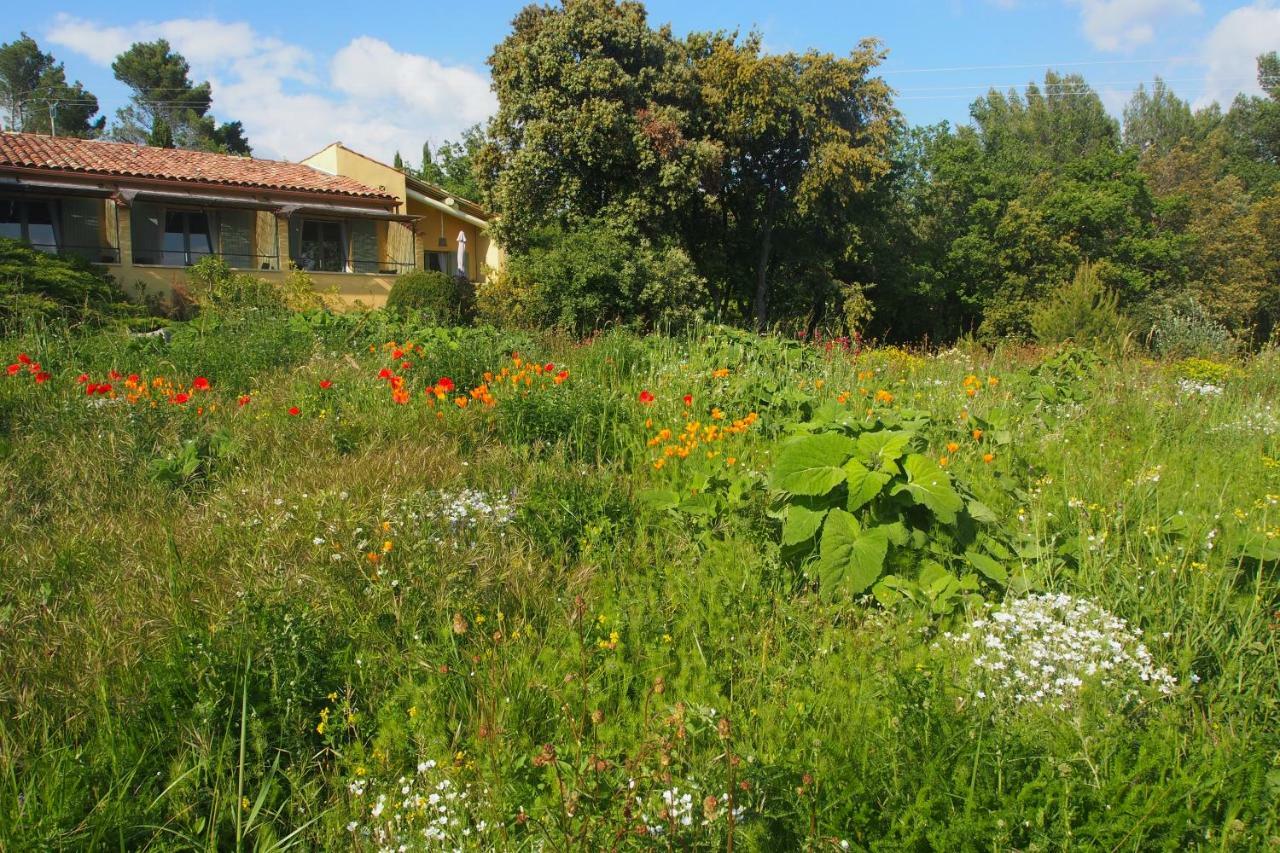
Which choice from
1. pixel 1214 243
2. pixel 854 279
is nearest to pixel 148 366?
pixel 854 279

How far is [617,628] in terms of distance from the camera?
2924mm

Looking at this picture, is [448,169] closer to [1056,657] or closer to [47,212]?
[47,212]

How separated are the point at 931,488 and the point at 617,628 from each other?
130 cm

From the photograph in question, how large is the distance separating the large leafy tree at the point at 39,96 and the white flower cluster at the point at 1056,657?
231 feet

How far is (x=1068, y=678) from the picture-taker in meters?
2.39

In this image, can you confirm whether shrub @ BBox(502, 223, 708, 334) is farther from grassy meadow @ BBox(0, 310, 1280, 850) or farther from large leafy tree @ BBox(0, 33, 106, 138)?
large leafy tree @ BBox(0, 33, 106, 138)

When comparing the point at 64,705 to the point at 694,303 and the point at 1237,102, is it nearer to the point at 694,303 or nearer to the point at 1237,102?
the point at 694,303

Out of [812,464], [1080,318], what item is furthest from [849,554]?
[1080,318]

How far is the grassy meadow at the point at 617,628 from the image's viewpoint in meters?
1.99

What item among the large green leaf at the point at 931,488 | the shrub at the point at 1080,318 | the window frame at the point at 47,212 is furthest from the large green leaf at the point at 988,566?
the window frame at the point at 47,212

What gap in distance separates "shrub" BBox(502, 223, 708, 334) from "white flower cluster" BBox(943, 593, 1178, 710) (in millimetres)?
11209

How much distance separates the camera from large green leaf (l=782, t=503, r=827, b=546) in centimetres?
328

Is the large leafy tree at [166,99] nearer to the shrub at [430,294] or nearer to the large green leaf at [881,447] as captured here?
the shrub at [430,294]

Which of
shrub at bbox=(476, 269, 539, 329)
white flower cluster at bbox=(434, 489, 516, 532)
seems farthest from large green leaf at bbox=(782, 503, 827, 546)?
shrub at bbox=(476, 269, 539, 329)
